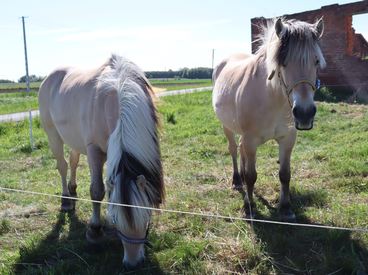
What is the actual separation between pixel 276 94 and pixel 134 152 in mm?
1739

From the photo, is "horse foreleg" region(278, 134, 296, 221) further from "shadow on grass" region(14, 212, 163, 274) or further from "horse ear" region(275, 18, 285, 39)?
"shadow on grass" region(14, 212, 163, 274)

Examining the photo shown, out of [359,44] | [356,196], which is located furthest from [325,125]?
[359,44]

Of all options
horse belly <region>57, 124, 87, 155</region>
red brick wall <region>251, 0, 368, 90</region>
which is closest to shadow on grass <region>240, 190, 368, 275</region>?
horse belly <region>57, 124, 87, 155</region>

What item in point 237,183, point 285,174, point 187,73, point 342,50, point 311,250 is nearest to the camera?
point 311,250

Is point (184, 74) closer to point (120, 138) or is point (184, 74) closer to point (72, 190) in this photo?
point (72, 190)

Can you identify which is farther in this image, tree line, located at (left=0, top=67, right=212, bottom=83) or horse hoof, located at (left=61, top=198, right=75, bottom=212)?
tree line, located at (left=0, top=67, right=212, bottom=83)

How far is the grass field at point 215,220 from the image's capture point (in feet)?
11.6

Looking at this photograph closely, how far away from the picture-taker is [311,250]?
3.62 meters

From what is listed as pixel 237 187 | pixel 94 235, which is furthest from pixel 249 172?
pixel 94 235

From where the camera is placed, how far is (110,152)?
316 centimetres

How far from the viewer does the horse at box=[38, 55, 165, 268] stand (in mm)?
3061

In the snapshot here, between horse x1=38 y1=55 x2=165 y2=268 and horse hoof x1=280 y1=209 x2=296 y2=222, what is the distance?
1799mm

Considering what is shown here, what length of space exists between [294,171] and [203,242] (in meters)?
2.86

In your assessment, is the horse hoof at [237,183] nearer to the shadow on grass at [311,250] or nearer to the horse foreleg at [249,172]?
the horse foreleg at [249,172]
